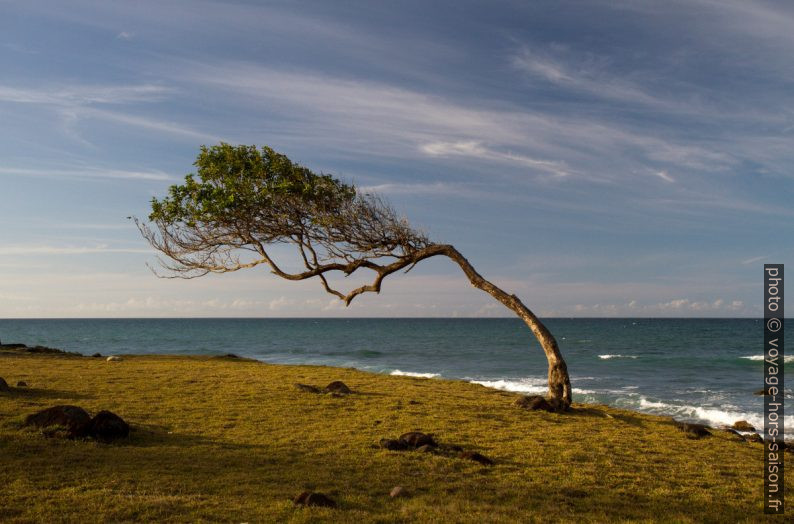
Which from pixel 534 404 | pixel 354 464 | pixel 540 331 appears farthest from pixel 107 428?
pixel 540 331

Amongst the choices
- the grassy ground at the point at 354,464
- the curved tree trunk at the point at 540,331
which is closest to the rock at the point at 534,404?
the curved tree trunk at the point at 540,331

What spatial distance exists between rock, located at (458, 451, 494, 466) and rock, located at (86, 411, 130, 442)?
319 inches

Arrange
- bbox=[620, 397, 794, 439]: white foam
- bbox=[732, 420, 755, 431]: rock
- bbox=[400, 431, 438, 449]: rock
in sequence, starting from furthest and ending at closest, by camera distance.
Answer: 1. bbox=[620, 397, 794, 439]: white foam
2. bbox=[732, 420, 755, 431]: rock
3. bbox=[400, 431, 438, 449]: rock

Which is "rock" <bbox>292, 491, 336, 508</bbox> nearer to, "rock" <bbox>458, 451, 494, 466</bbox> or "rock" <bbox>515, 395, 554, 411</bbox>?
"rock" <bbox>458, 451, 494, 466</bbox>

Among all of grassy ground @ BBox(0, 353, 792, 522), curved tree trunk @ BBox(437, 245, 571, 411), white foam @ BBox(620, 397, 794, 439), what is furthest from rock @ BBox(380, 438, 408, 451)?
white foam @ BBox(620, 397, 794, 439)

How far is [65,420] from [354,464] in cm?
728

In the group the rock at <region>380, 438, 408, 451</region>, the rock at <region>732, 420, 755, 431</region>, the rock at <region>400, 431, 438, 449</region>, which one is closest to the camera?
the rock at <region>380, 438, 408, 451</region>

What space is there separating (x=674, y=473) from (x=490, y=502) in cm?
529

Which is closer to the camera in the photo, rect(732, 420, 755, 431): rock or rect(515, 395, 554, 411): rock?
rect(515, 395, 554, 411): rock

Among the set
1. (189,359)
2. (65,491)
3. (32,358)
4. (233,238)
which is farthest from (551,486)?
(32,358)

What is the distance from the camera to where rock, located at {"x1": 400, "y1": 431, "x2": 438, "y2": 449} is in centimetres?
1344

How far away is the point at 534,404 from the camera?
20.2 m

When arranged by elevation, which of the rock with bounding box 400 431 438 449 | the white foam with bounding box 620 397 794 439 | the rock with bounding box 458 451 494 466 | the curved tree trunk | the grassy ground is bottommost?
the white foam with bounding box 620 397 794 439

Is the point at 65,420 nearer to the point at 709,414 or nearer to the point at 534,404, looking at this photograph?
the point at 534,404
